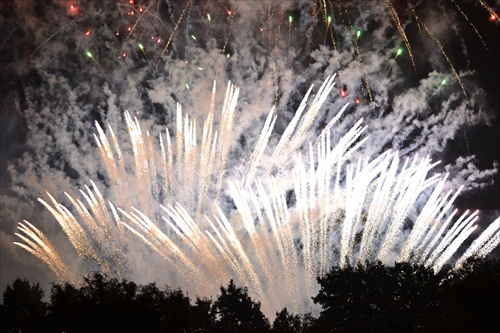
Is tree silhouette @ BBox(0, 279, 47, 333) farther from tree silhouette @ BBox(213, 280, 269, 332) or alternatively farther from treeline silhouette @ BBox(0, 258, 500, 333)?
tree silhouette @ BBox(213, 280, 269, 332)

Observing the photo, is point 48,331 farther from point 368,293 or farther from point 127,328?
point 368,293

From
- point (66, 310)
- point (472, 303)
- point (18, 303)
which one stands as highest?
point (18, 303)

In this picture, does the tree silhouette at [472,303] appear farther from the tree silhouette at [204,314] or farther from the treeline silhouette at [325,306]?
the tree silhouette at [204,314]

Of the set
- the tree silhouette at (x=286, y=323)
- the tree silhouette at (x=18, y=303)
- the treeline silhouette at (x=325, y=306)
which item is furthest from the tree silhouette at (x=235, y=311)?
the tree silhouette at (x=18, y=303)

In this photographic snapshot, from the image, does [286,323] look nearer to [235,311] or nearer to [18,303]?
[235,311]

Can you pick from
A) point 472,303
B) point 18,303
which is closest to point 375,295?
point 472,303

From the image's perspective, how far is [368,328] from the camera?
41.8 m

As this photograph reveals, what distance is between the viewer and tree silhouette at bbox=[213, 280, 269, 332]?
53.1 m

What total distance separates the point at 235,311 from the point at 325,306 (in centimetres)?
1106

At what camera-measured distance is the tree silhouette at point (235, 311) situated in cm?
5305

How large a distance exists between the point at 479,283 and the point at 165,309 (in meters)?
21.8

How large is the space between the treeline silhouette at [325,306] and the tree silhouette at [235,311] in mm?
112

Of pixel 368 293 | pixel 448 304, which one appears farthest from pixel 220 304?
pixel 448 304

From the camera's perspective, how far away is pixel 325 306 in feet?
161
